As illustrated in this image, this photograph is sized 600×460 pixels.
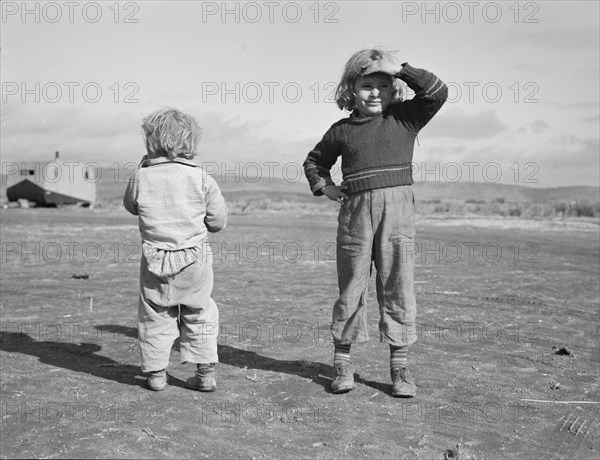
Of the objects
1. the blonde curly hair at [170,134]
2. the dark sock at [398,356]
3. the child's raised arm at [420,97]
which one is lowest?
the dark sock at [398,356]

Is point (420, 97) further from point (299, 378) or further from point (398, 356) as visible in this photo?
point (299, 378)

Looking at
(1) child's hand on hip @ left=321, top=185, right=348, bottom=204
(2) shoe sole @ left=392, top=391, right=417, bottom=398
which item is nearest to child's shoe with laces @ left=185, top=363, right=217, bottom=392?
(2) shoe sole @ left=392, top=391, right=417, bottom=398

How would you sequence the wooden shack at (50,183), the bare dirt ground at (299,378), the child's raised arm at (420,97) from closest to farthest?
the bare dirt ground at (299,378), the child's raised arm at (420,97), the wooden shack at (50,183)

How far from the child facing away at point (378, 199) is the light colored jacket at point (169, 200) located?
77cm

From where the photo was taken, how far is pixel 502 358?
5.38m

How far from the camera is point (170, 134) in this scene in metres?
4.43

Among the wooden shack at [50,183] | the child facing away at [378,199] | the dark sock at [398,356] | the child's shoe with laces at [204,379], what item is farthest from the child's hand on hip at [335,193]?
the wooden shack at [50,183]

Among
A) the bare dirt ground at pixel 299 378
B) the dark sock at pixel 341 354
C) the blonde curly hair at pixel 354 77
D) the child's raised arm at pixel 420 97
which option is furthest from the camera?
the dark sock at pixel 341 354

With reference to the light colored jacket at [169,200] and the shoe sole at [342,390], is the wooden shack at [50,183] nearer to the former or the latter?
the light colored jacket at [169,200]

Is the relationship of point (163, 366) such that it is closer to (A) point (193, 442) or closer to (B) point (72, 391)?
(B) point (72, 391)

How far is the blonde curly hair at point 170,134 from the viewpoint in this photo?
4.43m

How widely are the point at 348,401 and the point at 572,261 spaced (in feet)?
32.3

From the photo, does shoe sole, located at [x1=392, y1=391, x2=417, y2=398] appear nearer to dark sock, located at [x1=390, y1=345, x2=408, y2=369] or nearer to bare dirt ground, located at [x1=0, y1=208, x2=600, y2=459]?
bare dirt ground, located at [x1=0, y1=208, x2=600, y2=459]

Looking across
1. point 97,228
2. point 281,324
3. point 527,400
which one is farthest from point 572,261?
point 97,228
